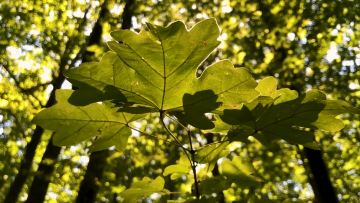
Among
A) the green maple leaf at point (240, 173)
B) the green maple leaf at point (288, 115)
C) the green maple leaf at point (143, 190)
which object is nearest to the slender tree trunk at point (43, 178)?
the green maple leaf at point (143, 190)

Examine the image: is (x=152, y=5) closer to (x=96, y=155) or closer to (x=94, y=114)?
(x=96, y=155)

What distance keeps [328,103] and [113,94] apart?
65 centimetres

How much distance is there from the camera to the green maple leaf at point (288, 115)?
0.82 meters

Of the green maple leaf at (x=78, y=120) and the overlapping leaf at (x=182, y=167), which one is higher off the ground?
the green maple leaf at (x=78, y=120)

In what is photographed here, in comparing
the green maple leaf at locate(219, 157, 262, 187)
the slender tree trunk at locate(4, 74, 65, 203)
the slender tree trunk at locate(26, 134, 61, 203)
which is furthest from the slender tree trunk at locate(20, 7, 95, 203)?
the green maple leaf at locate(219, 157, 262, 187)

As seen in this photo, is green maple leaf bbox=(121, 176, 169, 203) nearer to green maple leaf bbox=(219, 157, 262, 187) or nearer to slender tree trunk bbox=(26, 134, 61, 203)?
green maple leaf bbox=(219, 157, 262, 187)

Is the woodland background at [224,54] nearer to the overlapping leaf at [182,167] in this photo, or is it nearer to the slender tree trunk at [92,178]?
the slender tree trunk at [92,178]

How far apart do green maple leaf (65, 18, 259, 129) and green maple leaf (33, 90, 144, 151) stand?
0.56ft

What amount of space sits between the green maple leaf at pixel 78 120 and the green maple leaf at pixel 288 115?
1.13ft

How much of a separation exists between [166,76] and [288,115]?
0.39 metres

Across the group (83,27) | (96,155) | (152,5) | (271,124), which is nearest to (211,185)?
(271,124)

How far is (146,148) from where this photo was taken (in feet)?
22.2

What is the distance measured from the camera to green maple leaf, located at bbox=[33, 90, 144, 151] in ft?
3.16

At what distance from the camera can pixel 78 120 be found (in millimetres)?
980
